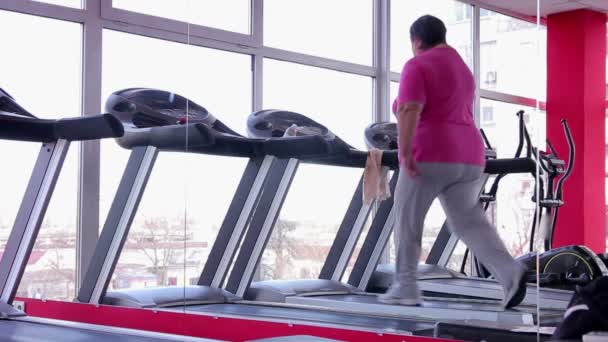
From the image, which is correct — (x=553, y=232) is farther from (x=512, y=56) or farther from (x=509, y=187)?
(x=512, y=56)

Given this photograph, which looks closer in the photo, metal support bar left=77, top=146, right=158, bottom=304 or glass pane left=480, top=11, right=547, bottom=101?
glass pane left=480, top=11, right=547, bottom=101

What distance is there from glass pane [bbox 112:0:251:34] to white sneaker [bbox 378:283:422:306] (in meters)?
1.78

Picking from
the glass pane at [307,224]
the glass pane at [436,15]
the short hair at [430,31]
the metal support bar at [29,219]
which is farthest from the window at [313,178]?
the metal support bar at [29,219]

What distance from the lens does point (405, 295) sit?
3857mm

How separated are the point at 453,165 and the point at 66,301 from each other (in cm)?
245

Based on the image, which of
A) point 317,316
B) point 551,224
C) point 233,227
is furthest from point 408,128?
point 233,227

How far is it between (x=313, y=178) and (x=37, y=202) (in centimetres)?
147

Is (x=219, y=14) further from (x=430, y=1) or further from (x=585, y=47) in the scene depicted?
(x=585, y=47)

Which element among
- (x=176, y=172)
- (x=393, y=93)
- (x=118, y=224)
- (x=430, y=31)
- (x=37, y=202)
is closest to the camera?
(x=430, y=31)

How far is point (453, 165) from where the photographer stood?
338 centimetres

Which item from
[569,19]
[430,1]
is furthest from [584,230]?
[430,1]

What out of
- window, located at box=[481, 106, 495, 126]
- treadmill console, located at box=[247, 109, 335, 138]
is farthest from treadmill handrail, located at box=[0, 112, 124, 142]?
window, located at box=[481, 106, 495, 126]

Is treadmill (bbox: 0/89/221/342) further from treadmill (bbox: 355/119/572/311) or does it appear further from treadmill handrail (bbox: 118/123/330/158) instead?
treadmill (bbox: 355/119/572/311)

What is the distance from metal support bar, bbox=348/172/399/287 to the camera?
3924mm
